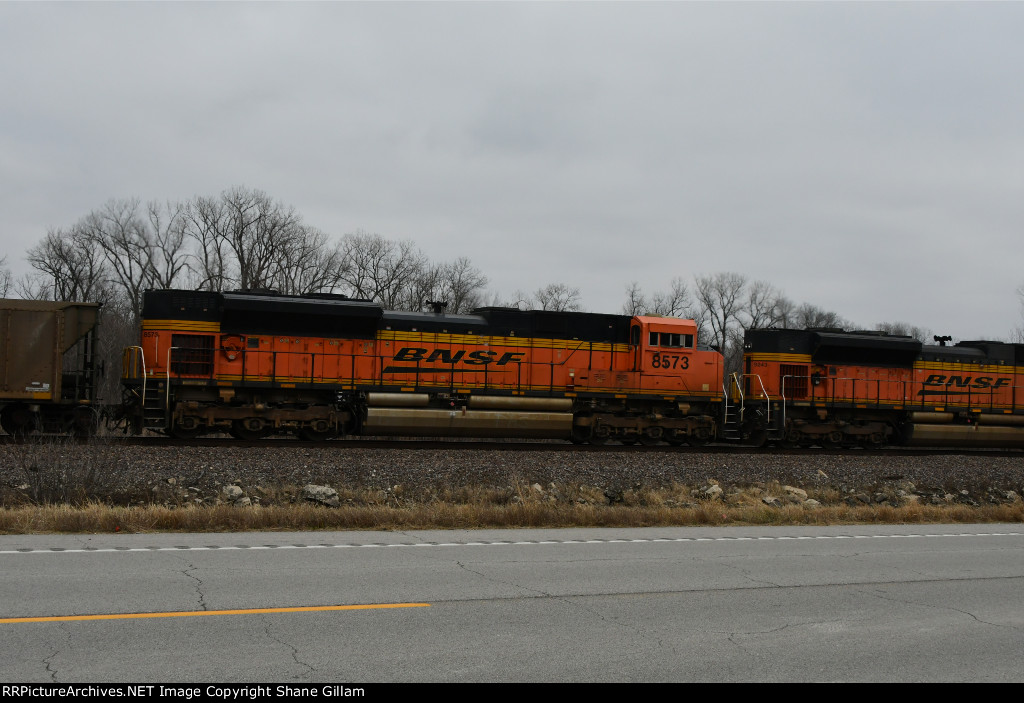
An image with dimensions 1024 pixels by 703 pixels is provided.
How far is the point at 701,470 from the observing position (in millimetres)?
17547

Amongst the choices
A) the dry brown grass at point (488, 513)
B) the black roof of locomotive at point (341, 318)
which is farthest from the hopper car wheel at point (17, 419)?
the dry brown grass at point (488, 513)

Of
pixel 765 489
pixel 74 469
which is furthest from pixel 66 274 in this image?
pixel 765 489

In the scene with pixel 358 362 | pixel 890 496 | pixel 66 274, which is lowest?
pixel 890 496

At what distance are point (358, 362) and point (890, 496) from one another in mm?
12820

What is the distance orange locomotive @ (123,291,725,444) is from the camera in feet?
68.2

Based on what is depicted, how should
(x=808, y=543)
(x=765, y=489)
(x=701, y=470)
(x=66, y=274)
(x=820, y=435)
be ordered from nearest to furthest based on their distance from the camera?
1. (x=808, y=543)
2. (x=765, y=489)
3. (x=701, y=470)
4. (x=820, y=435)
5. (x=66, y=274)

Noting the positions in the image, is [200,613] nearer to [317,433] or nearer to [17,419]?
[17,419]

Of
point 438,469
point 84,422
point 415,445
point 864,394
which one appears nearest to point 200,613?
point 438,469

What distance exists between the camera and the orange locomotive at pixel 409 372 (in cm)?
2078

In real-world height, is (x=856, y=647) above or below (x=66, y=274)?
below

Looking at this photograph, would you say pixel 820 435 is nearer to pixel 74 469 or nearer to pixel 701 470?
pixel 701 470

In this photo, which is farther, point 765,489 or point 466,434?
point 466,434

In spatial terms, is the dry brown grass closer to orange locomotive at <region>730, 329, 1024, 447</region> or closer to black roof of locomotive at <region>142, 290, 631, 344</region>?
black roof of locomotive at <region>142, 290, 631, 344</region>

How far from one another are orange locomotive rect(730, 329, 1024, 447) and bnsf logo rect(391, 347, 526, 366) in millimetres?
7163
